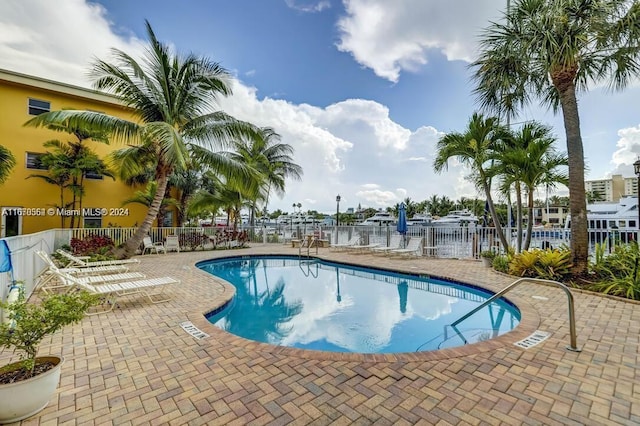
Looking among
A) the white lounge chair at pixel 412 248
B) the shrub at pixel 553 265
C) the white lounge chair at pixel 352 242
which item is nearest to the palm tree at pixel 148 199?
the white lounge chair at pixel 352 242

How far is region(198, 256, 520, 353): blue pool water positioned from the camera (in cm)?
491

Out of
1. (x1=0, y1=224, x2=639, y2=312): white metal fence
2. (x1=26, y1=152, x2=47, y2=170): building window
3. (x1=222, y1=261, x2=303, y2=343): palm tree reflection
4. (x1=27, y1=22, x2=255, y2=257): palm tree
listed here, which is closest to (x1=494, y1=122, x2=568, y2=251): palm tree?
(x1=0, y1=224, x2=639, y2=312): white metal fence

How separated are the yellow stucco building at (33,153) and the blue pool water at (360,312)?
10.0 metres

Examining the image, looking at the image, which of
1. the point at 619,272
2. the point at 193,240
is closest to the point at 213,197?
the point at 193,240

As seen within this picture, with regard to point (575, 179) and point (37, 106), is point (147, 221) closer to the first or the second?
point (37, 106)

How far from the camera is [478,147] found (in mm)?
9109

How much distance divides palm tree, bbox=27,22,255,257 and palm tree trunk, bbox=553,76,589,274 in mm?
9437

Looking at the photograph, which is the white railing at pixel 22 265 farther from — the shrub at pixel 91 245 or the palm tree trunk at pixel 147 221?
the shrub at pixel 91 245

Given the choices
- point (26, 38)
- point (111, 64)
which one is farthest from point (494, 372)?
point (26, 38)

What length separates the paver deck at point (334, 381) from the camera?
7.67ft

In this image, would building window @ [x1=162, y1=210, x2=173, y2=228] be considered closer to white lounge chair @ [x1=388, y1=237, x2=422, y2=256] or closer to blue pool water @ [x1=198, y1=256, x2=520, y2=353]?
blue pool water @ [x1=198, y1=256, x2=520, y2=353]

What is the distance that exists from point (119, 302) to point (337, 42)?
12.2 meters

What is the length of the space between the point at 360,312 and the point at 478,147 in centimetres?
653

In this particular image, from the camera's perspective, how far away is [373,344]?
15.6ft
